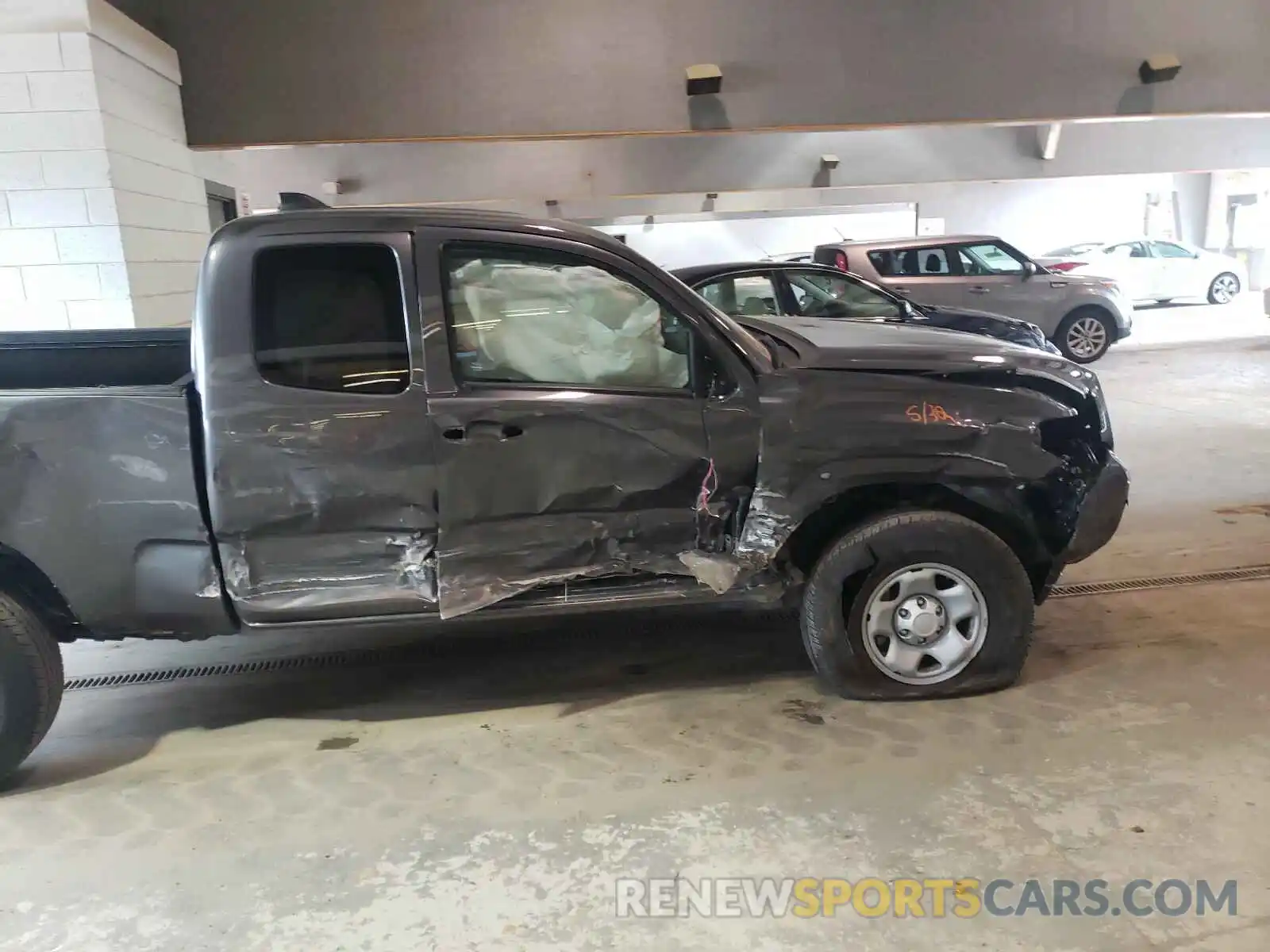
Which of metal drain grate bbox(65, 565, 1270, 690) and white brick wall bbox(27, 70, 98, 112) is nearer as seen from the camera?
metal drain grate bbox(65, 565, 1270, 690)

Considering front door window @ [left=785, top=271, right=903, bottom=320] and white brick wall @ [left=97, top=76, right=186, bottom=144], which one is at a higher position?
white brick wall @ [left=97, top=76, right=186, bottom=144]

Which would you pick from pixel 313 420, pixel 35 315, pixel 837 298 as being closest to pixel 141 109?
pixel 35 315

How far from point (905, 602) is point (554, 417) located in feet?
4.84

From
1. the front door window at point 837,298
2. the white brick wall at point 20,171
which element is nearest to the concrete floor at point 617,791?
the white brick wall at point 20,171

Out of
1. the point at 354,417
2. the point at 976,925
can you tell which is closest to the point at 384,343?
the point at 354,417

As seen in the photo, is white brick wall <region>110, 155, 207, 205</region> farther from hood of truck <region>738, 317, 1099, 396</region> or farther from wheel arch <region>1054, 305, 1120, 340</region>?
wheel arch <region>1054, 305, 1120, 340</region>

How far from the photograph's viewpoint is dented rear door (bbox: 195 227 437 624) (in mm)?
2955

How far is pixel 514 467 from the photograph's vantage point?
3.12 m

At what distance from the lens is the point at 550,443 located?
3125mm

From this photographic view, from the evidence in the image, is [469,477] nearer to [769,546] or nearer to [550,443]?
[550,443]

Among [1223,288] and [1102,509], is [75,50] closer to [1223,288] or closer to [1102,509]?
[1102,509]

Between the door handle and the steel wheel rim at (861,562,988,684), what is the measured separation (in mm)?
1446

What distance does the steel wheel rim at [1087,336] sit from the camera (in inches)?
442

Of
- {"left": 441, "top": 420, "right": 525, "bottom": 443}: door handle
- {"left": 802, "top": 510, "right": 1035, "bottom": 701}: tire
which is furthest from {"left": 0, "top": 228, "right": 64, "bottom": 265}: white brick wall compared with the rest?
{"left": 802, "top": 510, "right": 1035, "bottom": 701}: tire
